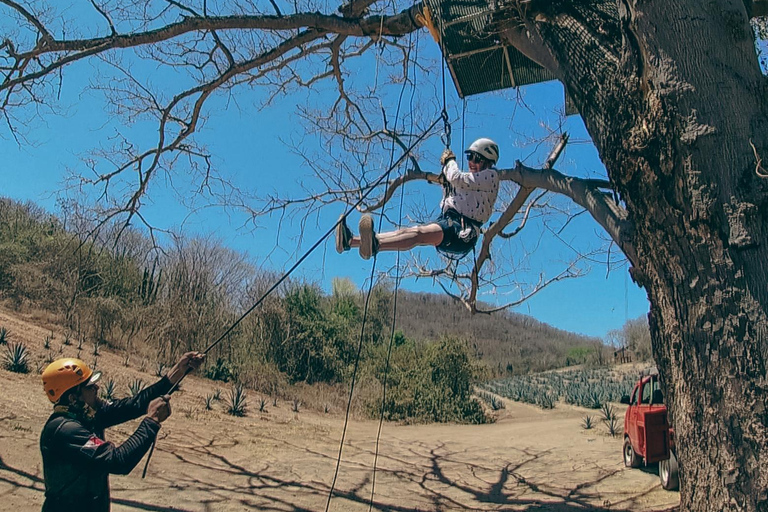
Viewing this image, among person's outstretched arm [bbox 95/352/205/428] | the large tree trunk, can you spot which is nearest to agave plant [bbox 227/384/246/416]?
person's outstretched arm [bbox 95/352/205/428]

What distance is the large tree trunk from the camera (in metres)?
2.52

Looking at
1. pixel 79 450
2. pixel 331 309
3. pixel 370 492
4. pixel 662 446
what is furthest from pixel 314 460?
pixel 331 309

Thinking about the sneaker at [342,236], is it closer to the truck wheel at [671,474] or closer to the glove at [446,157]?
the glove at [446,157]

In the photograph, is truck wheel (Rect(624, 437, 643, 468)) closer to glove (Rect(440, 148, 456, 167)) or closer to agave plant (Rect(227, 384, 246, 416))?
glove (Rect(440, 148, 456, 167))

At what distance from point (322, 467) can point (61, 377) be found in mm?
6193

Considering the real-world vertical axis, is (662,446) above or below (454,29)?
below

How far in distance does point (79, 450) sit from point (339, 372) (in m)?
18.0

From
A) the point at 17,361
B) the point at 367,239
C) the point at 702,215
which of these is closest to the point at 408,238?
the point at 367,239

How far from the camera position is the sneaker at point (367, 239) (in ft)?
14.1

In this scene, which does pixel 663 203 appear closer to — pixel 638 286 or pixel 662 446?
pixel 638 286

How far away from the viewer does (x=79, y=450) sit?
2.93m

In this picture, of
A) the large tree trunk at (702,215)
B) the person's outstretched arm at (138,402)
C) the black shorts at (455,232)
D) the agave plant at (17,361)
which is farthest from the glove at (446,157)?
the agave plant at (17,361)

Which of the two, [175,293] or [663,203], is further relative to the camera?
[175,293]

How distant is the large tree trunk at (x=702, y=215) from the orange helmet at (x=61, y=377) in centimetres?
327
